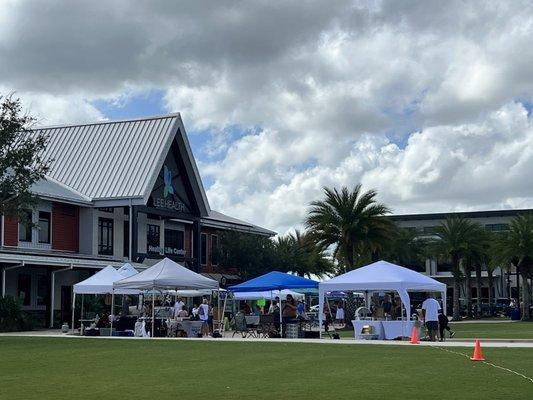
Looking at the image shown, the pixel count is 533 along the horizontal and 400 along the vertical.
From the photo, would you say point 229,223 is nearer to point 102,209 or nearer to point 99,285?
point 102,209

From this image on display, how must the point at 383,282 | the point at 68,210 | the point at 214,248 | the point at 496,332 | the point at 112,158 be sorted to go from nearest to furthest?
the point at 383,282
the point at 496,332
the point at 68,210
the point at 112,158
the point at 214,248

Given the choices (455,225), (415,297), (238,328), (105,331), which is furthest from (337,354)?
(415,297)

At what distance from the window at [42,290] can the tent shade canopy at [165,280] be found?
13.7 metres

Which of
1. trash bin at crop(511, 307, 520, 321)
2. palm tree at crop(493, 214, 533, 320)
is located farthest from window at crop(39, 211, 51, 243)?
trash bin at crop(511, 307, 520, 321)

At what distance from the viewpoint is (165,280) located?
31.5 metres

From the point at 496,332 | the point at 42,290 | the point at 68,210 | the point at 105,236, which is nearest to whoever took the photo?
the point at 496,332

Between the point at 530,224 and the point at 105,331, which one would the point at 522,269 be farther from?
the point at 105,331

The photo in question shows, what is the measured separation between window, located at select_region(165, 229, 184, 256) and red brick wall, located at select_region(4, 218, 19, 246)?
12.5 meters

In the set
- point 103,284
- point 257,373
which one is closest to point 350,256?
point 103,284

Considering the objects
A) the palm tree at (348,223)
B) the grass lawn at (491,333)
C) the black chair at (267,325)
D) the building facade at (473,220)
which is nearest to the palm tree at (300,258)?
the palm tree at (348,223)

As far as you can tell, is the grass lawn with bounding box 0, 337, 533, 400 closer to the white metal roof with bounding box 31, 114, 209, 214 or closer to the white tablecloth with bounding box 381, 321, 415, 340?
the white tablecloth with bounding box 381, 321, 415, 340

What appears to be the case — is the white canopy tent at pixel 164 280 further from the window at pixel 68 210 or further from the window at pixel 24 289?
the window at pixel 68 210

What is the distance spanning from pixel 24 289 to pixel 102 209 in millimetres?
7566

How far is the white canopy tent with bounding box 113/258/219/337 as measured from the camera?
31594 millimetres
